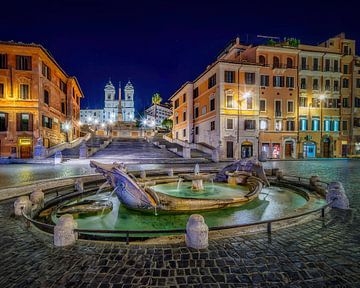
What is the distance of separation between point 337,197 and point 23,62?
38.0 m

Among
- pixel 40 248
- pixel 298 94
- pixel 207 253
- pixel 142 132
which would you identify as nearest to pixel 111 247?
pixel 40 248

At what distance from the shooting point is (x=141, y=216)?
24.9ft

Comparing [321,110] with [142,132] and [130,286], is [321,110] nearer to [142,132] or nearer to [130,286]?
[142,132]

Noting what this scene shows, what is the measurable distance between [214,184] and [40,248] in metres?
8.86

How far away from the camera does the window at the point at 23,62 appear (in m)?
31.7

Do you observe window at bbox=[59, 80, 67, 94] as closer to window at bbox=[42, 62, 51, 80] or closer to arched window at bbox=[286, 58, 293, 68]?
window at bbox=[42, 62, 51, 80]

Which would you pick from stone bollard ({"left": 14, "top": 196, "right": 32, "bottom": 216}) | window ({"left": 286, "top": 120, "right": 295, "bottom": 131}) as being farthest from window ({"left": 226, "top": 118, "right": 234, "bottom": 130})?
stone bollard ({"left": 14, "top": 196, "right": 32, "bottom": 216})

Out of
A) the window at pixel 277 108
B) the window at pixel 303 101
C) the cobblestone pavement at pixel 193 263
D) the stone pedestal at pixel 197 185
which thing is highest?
the window at pixel 303 101

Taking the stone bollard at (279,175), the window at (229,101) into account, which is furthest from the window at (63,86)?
the stone bollard at (279,175)

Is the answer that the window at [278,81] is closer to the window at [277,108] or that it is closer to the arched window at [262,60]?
the window at [277,108]

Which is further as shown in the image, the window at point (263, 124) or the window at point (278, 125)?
the window at point (278, 125)

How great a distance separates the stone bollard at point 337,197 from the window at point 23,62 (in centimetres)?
3712

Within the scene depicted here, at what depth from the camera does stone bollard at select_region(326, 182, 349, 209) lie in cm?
741

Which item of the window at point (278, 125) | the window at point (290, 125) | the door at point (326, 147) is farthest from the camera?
the door at point (326, 147)
